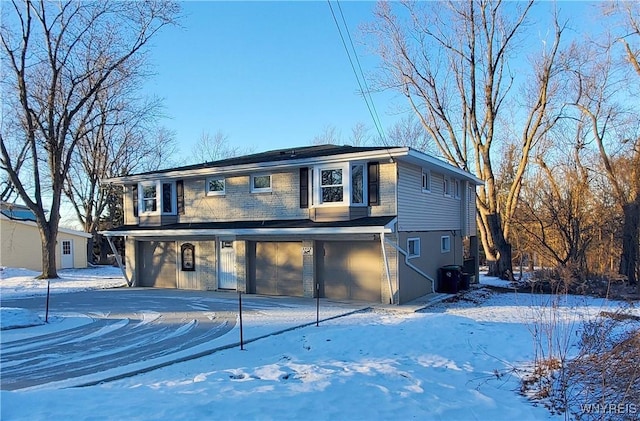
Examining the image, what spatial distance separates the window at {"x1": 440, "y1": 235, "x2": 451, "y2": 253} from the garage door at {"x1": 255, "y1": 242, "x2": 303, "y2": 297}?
6.06 metres

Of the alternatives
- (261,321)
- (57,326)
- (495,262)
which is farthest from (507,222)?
(57,326)

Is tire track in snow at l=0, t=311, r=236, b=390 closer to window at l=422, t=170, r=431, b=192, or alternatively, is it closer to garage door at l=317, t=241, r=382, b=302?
garage door at l=317, t=241, r=382, b=302

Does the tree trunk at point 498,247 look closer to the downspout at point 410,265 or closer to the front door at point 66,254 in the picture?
the downspout at point 410,265

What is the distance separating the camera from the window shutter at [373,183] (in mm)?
14125

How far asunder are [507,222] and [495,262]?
236cm

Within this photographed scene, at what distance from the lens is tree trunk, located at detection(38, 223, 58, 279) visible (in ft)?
76.0

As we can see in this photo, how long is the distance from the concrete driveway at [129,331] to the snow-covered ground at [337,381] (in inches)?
23.7

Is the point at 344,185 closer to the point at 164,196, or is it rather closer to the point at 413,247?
the point at 413,247

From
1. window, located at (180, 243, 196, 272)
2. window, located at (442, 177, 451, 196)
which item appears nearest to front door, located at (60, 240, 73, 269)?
window, located at (180, 243, 196, 272)

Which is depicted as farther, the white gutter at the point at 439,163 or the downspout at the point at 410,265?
the white gutter at the point at 439,163

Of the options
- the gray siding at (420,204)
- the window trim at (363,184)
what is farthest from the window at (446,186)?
the window trim at (363,184)

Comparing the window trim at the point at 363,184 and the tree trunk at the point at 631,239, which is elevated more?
the window trim at the point at 363,184

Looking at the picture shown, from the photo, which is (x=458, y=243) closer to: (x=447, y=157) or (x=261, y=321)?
(x=447, y=157)

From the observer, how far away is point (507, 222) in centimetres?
2486
